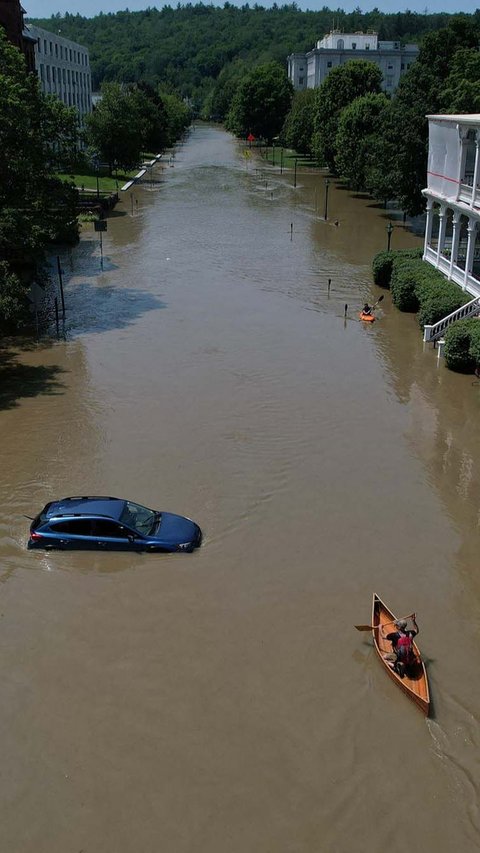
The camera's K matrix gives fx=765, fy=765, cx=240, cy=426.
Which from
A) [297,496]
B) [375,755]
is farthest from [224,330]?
[375,755]

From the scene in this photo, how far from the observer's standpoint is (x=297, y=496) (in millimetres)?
19750

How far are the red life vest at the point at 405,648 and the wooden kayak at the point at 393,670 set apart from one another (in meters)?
0.20

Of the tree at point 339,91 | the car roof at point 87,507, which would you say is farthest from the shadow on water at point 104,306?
the tree at point 339,91

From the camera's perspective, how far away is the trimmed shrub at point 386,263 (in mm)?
40906

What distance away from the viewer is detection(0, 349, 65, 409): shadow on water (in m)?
26.5

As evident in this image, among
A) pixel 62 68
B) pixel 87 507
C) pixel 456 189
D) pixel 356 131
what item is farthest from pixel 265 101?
pixel 87 507

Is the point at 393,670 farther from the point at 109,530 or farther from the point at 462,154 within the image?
the point at 462,154

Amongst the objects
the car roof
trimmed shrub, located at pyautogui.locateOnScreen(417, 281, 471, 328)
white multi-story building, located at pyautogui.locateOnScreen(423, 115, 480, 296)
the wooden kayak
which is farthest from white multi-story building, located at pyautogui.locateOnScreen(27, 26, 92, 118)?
the wooden kayak

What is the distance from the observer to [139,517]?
Answer: 1767 centimetres

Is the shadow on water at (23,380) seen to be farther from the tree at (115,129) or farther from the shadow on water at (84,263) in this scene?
the tree at (115,129)

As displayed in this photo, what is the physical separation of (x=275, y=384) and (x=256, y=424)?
11.8 feet

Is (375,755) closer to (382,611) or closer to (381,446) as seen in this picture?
(382,611)

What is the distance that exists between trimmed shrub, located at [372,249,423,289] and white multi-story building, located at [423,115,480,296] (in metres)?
1.07

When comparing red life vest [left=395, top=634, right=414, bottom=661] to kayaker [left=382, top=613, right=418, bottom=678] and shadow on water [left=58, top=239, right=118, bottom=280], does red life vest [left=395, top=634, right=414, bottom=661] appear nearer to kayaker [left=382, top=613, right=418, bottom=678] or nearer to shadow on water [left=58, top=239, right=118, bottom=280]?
kayaker [left=382, top=613, right=418, bottom=678]
